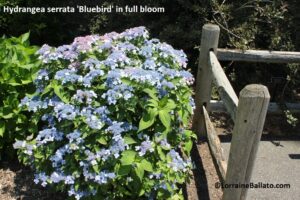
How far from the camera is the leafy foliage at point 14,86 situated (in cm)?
363

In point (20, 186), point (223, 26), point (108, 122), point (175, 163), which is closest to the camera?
point (108, 122)

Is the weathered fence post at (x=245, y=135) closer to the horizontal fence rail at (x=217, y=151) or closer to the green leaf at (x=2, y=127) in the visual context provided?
the horizontal fence rail at (x=217, y=151)

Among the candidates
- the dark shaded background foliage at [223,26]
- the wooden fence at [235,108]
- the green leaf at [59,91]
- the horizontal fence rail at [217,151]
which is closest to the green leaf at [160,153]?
Result: the wooden fence at [235,108]

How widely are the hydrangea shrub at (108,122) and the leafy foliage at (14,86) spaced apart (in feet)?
1.35

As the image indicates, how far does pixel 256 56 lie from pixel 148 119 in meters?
1.75

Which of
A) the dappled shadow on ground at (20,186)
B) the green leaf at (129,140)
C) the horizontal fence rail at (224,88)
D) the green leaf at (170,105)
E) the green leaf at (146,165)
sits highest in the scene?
the horizontal fence rail at (224,88)

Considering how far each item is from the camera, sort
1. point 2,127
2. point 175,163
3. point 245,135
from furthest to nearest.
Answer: point 2,127 < point 175,163 < point 245,135

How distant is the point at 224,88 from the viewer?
330 cm

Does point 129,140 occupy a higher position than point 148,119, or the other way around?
point 148,119

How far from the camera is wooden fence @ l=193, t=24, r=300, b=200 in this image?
8.97 ft

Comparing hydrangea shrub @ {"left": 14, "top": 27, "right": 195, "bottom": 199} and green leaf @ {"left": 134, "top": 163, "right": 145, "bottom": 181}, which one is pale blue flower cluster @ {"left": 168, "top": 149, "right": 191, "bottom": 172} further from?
green leaf @ {"left": 134, "top": 163, "right": 145, "bottom": 181}

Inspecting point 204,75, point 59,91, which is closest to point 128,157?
point 59,91

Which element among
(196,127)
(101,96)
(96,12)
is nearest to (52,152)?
(101,96)

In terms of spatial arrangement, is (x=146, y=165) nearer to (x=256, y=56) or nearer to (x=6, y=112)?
(x=6, y=112)
